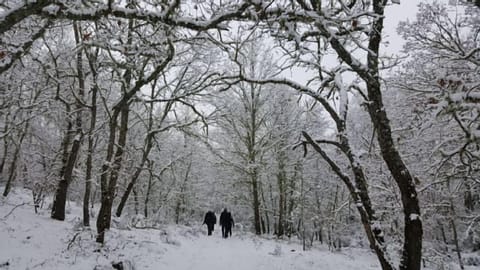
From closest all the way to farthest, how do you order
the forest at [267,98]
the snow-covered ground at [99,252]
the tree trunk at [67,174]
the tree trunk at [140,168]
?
1. the forest at [267,98]
2. the snow-covered ground at [99,252]
3. the tree trunk at [67,174]
4. the tree trunk at [140,168]

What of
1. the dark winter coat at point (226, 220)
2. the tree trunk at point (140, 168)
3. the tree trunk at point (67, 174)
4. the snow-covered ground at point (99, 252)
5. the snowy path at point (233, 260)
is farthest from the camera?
the dark winter coat at point (226, 220)

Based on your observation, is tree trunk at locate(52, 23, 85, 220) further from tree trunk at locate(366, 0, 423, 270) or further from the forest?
tree trunk at locate(366, 0, 423, 270)

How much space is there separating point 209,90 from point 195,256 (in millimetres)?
6115

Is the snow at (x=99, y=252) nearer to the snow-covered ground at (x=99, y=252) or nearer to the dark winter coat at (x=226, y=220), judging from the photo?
the snow-covered ground at (x=99, y=252)

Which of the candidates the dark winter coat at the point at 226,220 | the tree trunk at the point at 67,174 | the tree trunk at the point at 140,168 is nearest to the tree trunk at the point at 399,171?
the tree trunk at the point at 140,168

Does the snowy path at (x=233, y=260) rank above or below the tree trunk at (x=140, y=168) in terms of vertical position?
below

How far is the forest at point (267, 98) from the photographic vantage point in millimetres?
3723

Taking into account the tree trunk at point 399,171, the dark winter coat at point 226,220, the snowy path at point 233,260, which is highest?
the tree trunk at point 399,171

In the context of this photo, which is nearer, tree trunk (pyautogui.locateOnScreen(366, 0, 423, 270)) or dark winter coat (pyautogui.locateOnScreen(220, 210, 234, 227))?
tree trunk (pyautogui.locateOnScreen(366, 0, 423, 270))

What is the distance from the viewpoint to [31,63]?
37.4ft

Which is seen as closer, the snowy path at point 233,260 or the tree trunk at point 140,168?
the snowy path at point 233,260

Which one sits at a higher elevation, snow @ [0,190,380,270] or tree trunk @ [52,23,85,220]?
tree trunk @ [52,23,85,220]

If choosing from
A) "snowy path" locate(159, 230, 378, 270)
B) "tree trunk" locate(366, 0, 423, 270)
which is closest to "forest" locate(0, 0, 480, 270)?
"tree trunk" locate(366, 0, 423, 270)

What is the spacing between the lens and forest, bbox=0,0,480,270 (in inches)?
147
